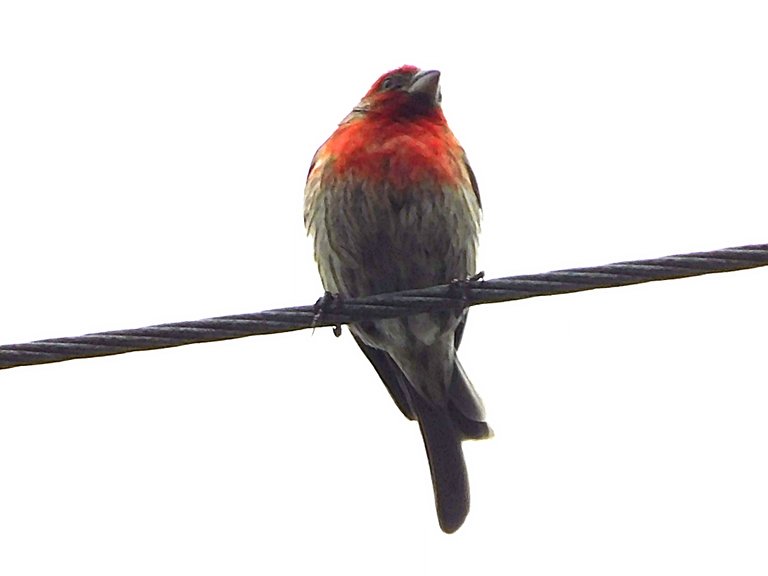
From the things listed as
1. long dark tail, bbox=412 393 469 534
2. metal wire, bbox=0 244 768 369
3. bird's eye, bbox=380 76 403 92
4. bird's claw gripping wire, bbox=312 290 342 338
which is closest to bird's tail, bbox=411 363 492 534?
long dark tail, bbox=412 393 469 534

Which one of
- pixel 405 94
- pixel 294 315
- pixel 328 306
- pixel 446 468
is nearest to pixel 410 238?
pixel 328 306

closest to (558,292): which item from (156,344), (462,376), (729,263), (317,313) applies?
(729,263)

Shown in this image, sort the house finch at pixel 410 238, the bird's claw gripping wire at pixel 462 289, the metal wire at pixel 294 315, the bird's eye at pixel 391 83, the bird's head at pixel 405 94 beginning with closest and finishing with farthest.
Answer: the metal wire at pixel 294 315, the bird's claw gripping wire at pixel 462 289, the house finch at pixel 410 238, the bird's head at pixel 405 94, the bird's eye at pixel 391 83

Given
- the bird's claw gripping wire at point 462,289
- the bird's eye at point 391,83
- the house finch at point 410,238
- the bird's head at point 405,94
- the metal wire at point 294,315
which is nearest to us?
the metal wire at point 294,315

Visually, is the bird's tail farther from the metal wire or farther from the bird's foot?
the metal wire

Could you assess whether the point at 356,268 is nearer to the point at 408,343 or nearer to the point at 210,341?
the point at 408,343

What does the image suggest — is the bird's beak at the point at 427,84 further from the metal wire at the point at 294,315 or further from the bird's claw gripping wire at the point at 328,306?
the metal wire at the point at 294,315

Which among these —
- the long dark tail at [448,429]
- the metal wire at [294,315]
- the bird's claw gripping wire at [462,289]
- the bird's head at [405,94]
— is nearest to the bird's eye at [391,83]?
the bird's head at [405,94]

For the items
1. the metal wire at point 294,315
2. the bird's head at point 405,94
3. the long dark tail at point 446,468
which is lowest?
the long dark tail at point 446,468

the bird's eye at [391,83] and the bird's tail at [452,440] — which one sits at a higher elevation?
the bird's eye at [391,83]
